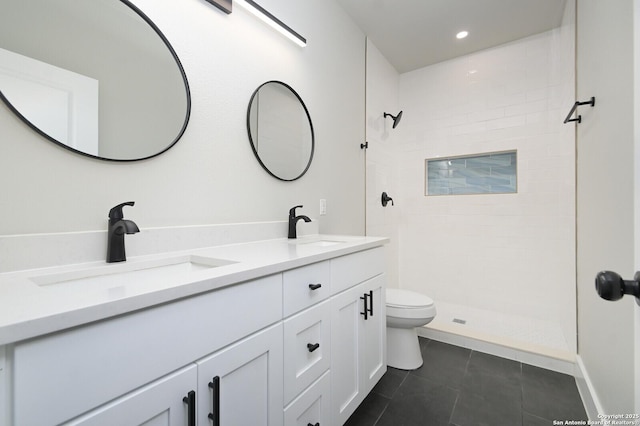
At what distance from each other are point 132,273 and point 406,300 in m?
1.63

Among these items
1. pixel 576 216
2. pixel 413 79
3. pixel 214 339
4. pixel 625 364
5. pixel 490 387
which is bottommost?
pixel 490 387

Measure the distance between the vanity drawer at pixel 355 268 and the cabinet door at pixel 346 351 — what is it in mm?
41

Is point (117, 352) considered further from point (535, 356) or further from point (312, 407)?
point (535, 356)

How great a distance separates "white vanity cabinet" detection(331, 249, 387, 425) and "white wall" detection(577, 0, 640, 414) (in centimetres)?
93

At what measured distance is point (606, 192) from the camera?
1.20 m

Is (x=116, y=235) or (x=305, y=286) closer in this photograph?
(x=116, y=235)

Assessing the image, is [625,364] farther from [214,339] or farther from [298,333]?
[214,339]

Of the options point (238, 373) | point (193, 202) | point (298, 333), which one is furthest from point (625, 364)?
point (193, 202)

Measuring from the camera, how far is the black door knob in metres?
0.53

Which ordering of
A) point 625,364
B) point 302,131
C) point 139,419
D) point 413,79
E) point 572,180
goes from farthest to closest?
point 413,79, point 572,180, point 302,131, point 625,364, point 139,419

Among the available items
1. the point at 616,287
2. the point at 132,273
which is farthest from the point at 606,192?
the point at 132,273

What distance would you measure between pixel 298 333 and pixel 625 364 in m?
1.15

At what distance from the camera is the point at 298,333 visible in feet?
3.23

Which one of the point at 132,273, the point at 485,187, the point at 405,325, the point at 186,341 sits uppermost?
the point at 485,187
